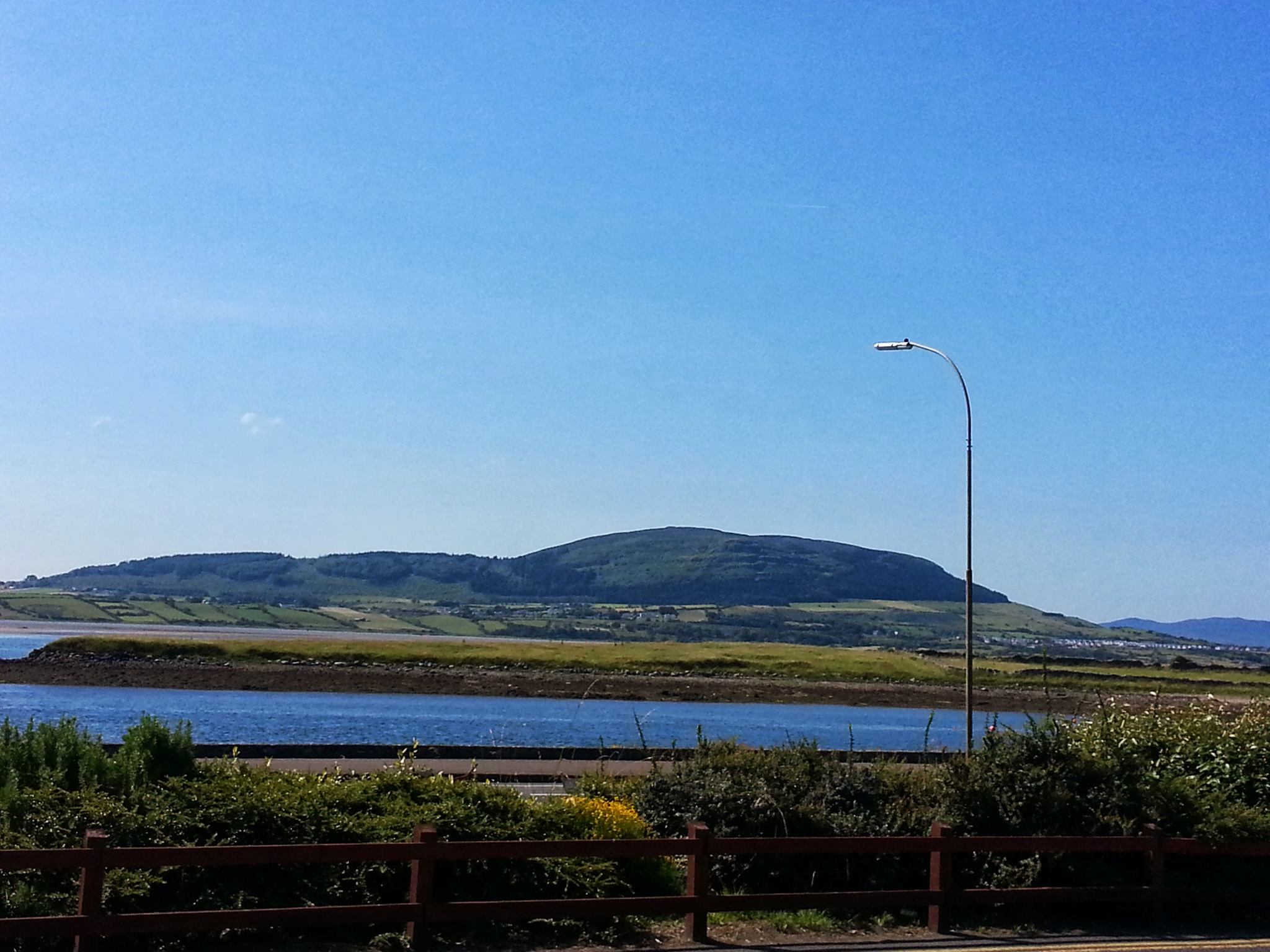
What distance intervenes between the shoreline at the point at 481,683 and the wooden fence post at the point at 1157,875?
78.9 meters

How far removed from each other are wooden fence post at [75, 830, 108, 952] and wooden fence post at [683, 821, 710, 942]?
5391 millimetres

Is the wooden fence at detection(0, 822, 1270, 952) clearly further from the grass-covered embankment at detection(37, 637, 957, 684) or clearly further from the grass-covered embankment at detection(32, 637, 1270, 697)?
the grass-covered embankment at detection(37, 637, 957, 684)

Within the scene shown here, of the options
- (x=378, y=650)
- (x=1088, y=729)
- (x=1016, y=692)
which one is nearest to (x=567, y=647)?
(x=378, y=650)

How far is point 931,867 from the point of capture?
14.3 metres

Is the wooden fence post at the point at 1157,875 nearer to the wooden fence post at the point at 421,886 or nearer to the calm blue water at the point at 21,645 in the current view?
the wooden fence post at the point at 421,886

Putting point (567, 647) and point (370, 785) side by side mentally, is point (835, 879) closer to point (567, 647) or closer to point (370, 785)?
point (370, 785)

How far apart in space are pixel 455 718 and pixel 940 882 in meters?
65.9

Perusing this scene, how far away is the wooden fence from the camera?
418 inches

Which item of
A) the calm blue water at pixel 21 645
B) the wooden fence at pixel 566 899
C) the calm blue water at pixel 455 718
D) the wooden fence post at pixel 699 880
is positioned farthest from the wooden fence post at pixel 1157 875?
the calm blue water at pixel 21 645

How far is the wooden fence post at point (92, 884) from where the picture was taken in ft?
34.7

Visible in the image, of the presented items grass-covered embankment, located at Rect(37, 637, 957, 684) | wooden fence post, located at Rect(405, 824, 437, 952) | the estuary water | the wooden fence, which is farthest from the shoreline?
wooden fence post, located at Rect(405, 824, 437, 952)

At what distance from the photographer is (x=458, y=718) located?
77.8 meters

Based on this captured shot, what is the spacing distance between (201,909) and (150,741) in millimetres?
3175

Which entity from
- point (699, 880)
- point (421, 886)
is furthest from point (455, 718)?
point (421, 886)
